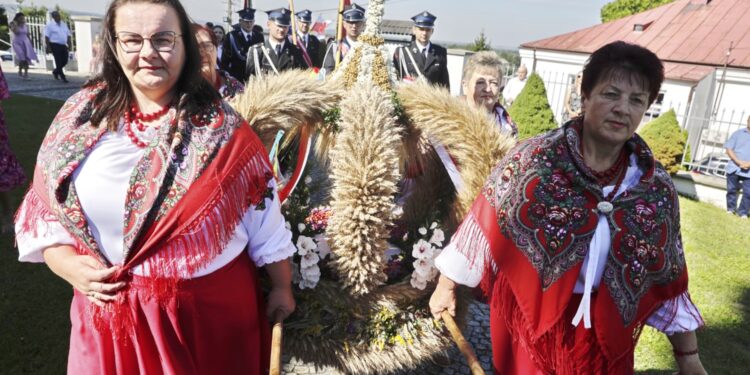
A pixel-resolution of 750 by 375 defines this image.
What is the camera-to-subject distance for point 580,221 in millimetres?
1723

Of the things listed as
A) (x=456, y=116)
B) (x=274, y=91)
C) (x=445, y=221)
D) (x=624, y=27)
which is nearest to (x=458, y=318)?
(x=445, y=221)

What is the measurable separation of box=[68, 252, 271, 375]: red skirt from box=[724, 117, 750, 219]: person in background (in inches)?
318

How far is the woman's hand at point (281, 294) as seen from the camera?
1.90 m

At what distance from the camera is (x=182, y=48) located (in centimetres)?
163

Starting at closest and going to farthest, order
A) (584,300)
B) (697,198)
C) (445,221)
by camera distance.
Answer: (584,300), (445,221), (697,198)

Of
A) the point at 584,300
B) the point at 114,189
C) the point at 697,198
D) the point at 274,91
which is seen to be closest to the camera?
the point at 114,189

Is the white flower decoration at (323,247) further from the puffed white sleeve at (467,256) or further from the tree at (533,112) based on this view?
the tree at (533,112)

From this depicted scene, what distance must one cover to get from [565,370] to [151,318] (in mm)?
1415

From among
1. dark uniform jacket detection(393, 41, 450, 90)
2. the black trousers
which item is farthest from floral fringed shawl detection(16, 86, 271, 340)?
the black trousers

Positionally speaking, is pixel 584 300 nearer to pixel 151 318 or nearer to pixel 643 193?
pixel 643 193

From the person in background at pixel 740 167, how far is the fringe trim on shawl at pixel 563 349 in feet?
23.4

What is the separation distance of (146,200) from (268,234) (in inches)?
17.1

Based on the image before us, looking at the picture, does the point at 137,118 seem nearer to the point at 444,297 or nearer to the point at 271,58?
the point at 444,297

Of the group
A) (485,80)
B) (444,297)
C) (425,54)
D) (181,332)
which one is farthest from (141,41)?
(425,54)
